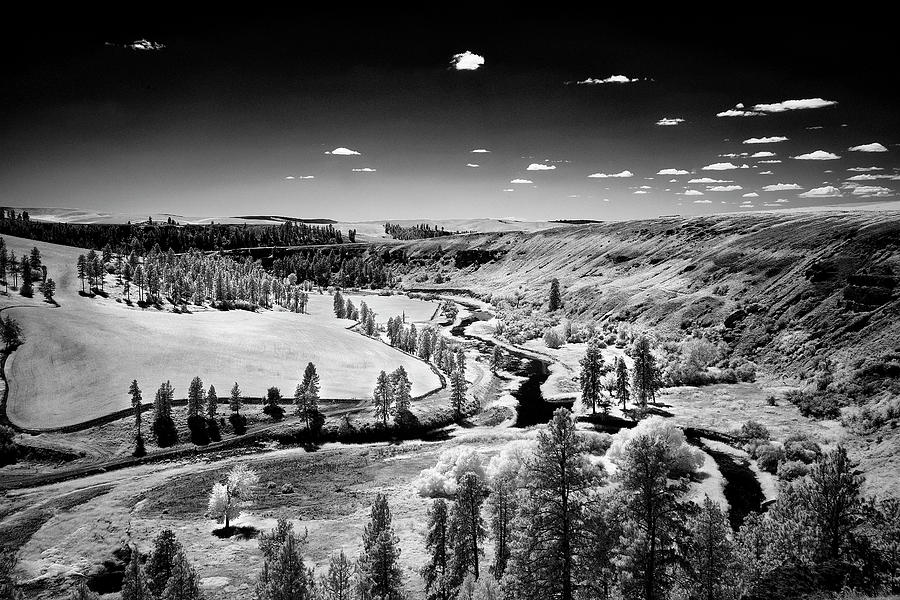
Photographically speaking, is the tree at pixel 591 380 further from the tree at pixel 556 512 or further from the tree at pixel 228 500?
the tree at pixel 556 512

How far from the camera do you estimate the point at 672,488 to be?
65.6 feet

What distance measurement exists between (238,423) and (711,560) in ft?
224

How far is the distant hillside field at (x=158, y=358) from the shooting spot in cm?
7469

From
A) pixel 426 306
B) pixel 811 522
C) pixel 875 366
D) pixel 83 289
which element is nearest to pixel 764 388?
pixel 875 366

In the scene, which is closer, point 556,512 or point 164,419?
point 556,512

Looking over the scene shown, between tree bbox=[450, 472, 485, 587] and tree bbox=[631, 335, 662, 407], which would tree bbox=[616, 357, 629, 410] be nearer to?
tree bbox=[631, 335, 662, 407]

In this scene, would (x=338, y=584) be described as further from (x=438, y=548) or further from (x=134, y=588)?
(x=134, y=588)

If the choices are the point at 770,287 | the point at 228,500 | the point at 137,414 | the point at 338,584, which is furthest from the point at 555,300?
the point at 338,584

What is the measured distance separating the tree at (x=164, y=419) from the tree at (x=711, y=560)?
68741 millimetres

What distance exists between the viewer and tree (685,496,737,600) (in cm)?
2327

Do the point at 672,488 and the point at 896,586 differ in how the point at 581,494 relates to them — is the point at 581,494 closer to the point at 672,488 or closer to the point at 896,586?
the point at 672,488

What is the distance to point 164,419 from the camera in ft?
236

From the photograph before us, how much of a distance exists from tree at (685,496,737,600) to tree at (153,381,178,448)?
68.7 meters

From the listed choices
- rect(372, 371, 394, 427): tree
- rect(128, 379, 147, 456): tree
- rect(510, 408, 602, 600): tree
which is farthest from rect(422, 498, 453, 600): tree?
rect(128, 379, 147, 456): tree
